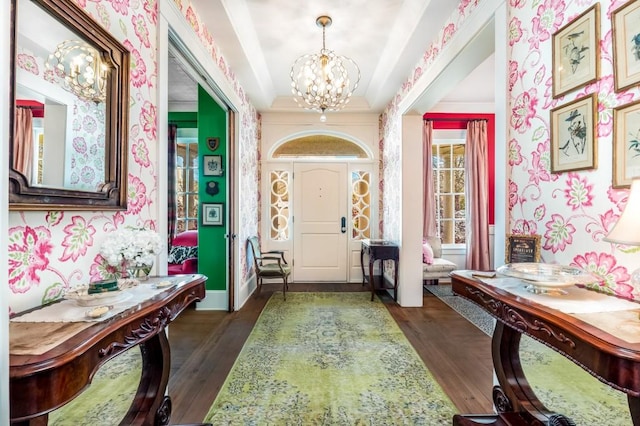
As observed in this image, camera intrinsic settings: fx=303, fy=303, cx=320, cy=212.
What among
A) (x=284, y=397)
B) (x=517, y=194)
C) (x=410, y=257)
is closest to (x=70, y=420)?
(x=284, y=397)

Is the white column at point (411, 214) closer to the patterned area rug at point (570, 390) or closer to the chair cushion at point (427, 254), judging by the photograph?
the chair cushion at point (427, 254)

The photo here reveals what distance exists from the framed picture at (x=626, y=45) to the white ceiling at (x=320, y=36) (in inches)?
58.6

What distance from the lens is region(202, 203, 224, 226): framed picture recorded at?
3.86 meters

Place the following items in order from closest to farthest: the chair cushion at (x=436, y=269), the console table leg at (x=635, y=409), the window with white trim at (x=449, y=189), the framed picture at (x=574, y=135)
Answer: the console table leg at (x=635, y=409)
the framed picture at (x=574, y=135)
the chair cushion at (x=436, y=269)
the window with white trim at (x=449, y=189)

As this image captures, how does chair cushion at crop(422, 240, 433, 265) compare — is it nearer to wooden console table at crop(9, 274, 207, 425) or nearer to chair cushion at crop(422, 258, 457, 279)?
chair cushion at crop(422, 258, 457, 279)

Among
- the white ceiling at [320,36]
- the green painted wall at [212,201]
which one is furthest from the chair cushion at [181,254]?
the white ceiling at [320,36]

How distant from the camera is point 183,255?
4.15 meters

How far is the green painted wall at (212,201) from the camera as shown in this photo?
3.88 m

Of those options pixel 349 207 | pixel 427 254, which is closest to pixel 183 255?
pixel 349 207

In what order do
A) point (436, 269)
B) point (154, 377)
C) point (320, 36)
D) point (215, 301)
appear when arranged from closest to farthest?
point (154, 377), point (320, 36), point (215, 301), point (436, 269)

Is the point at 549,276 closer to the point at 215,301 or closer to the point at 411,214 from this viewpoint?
the point at 411,214

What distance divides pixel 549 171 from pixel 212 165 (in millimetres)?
3507

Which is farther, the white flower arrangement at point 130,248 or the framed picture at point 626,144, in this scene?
the white flower arrangement at point 130,248

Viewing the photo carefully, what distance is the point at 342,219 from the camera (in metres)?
5.22
